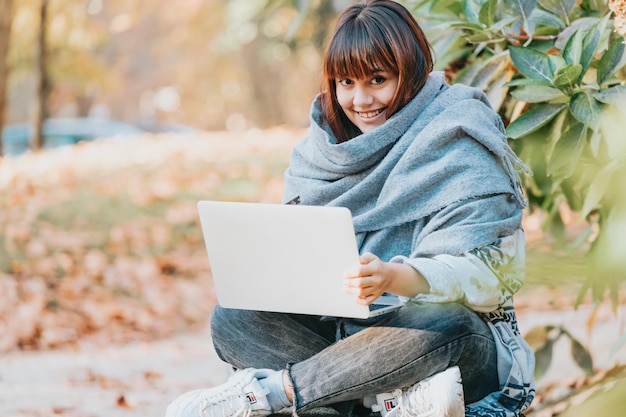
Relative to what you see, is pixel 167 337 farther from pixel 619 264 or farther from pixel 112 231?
pixel 619 264

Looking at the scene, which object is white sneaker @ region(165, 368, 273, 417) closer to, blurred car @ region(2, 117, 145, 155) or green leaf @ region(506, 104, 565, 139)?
green leaf @ region(506, 104, 565, 139)

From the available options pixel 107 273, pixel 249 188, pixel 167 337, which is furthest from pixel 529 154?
pixel 249 188

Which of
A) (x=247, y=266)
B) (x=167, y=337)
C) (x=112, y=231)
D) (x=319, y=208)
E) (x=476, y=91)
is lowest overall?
(x=167, y=337)

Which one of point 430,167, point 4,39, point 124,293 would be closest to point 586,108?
point 430,167

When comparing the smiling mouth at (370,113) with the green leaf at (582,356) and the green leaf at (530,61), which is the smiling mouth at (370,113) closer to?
the green leaf at (530,61)

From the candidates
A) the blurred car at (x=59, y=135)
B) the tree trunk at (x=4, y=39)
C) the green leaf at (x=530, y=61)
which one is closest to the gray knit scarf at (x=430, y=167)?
the green leaf at (x=530, y=61)

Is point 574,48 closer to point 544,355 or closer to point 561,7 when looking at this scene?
point 561,7

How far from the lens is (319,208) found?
1.56 m

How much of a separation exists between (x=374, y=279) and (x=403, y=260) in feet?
0.45

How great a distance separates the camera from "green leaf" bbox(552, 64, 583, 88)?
5.50 feet

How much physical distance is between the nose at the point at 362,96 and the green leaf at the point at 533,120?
0.30 m

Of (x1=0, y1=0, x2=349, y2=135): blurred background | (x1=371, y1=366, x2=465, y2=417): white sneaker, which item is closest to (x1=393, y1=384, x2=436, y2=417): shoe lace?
(x1=371, y1=366, x2=465, y2=417): white sneaker

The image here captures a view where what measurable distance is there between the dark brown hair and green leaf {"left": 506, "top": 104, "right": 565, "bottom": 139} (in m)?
0.22

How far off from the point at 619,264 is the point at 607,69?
1.21 meters
